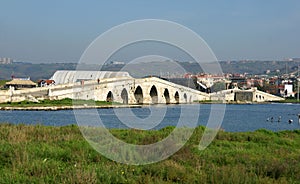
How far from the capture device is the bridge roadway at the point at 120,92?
60.4 meters

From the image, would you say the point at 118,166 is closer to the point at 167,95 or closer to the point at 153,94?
the point at 153,94

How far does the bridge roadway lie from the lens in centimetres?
6038

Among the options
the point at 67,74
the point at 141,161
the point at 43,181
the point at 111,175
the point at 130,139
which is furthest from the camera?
the point at 67,74

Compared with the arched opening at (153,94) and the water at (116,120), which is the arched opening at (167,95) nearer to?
the arched opening at (153,94)

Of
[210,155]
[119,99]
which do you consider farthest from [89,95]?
[210,155]

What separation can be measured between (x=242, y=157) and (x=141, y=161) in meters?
3.09

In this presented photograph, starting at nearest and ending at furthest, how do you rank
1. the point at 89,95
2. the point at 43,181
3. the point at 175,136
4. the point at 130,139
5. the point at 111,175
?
the point at 43,181
the point at 111,175
the point at 130,139
the point at 175,136
the point at 89,95

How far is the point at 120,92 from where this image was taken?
79375 millimetres

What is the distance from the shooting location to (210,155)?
1257 centimetres

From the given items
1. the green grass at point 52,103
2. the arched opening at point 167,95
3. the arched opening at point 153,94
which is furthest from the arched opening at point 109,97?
the arched opening at point 167,95

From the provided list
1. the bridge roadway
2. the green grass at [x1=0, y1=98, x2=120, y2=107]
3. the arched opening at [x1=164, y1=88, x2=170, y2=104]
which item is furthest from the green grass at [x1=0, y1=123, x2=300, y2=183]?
the arched opening at [x1=164, y1=88, x2=170, y2=104]

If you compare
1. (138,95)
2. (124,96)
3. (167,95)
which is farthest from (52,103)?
(167,95)

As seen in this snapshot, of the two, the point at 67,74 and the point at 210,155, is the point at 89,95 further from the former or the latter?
the point at 210,155

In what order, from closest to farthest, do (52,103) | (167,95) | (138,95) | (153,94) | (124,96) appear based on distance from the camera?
(52,103) < (124,96) < (138,95) < (153,94) < (167,95)
